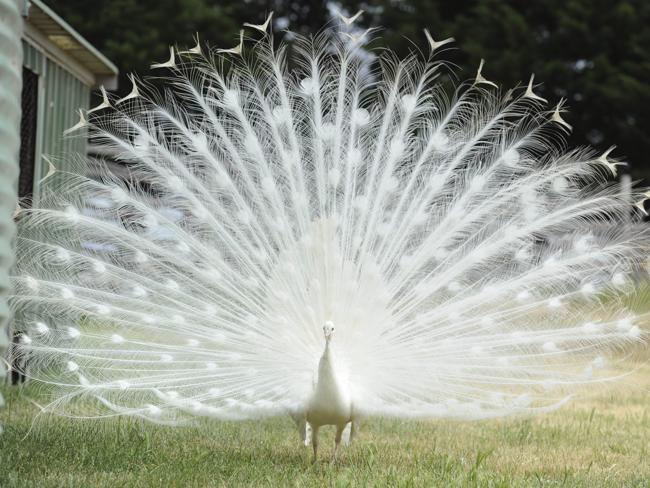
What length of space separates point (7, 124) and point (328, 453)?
11.7ft

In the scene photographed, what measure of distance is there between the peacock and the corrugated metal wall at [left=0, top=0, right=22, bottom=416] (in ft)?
9.22

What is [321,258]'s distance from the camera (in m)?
5.45

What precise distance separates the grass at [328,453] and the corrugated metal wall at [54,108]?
2.23 meters

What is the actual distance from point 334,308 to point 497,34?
16.9m

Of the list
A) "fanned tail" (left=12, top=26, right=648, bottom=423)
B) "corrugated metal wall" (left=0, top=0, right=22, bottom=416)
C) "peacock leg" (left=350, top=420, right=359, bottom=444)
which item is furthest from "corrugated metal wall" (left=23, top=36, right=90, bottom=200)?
"corrugated metal wall" (left=0, top=0, right=22, bottom=416)

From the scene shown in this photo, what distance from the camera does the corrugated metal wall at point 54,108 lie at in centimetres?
801

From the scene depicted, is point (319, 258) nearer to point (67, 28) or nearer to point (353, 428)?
point (353, 428)

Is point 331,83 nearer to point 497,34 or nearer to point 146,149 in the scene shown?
point 146,149

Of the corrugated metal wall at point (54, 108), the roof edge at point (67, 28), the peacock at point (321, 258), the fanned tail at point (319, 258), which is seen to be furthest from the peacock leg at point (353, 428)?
the roof edge at point (67, 28)

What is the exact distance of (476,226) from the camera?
568 centimetres

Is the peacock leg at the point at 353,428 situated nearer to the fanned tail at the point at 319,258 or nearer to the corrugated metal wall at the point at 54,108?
the fanned tail at the point at 319,258

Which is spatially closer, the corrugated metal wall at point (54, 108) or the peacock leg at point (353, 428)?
the peacock leg at point (353, 428)

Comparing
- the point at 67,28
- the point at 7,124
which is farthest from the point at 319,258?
the point at 67,28

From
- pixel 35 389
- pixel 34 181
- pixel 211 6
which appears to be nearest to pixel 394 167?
pixel 35 389
